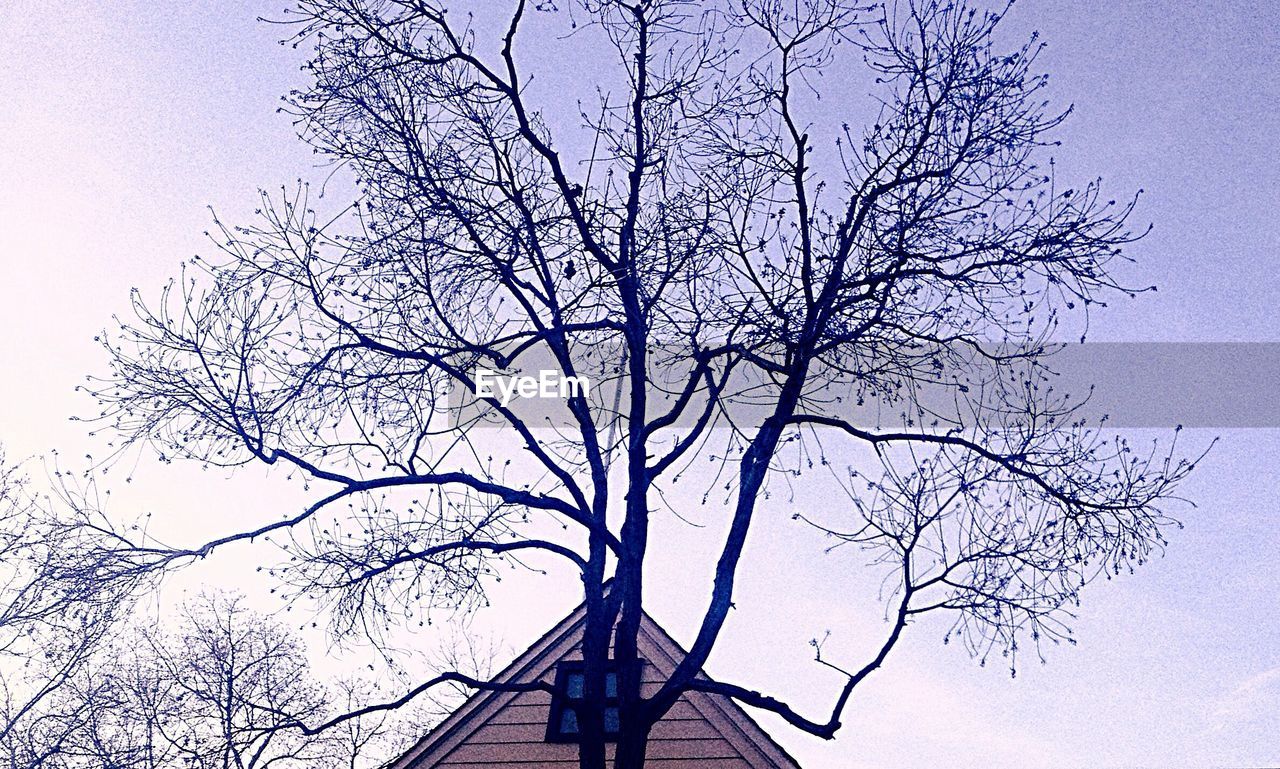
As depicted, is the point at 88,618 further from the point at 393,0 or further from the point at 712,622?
the point at 393,0

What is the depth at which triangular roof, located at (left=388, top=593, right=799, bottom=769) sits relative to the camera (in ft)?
37.4

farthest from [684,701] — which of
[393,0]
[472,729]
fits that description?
[393,0]

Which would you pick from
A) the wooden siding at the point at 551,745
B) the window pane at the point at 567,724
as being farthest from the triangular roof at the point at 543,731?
the window pane at the point at 567,724

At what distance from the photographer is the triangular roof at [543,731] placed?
37.4 ft

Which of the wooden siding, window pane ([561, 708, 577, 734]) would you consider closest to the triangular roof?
the wooden siding

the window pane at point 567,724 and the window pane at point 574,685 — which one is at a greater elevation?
the window pane at point 574,685

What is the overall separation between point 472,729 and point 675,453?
5354 millimetres

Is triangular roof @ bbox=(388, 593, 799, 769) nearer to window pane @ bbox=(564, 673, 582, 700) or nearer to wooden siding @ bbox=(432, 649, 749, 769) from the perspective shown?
wooden siding @ bbox=(432, 649, 749, 769)

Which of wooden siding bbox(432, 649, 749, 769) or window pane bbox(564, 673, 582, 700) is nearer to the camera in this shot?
wooden siding bbox(432, 649, 749, 769)

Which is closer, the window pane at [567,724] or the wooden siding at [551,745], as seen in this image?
the wooden siding at [551,745]

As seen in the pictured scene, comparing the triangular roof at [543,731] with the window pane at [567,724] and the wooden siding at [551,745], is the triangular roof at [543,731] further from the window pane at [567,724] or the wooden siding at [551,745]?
the window pane at [567,724]

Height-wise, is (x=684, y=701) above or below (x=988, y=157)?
below

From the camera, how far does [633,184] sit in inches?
328

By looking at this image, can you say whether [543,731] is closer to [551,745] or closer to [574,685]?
[551,745]
